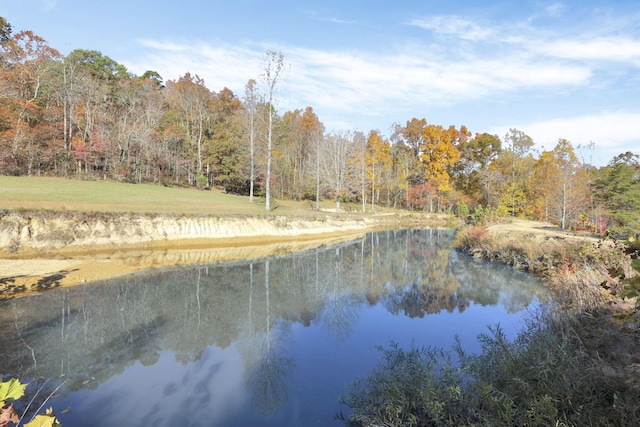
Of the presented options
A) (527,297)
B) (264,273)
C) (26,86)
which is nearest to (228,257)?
(264,273)

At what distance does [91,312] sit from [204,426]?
23.7 feet

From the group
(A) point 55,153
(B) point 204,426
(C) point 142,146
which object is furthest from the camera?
(C) point 142,146

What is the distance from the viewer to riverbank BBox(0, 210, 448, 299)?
13945mm

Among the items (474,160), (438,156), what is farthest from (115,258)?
(474,160)

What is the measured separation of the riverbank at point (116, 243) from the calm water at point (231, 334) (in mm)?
1723

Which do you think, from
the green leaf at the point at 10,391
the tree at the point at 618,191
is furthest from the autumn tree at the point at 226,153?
the green leaf at the point at 10,391

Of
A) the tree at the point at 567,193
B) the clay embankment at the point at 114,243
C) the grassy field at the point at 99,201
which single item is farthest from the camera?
the tree at the point at 567,193

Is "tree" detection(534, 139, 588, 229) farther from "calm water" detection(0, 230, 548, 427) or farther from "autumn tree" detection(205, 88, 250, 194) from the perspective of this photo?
"autumn tree" detection(205, 88, 250, 194)

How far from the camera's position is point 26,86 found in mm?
36594

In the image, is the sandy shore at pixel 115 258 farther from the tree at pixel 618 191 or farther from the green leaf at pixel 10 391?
the tree at pixel 618 191

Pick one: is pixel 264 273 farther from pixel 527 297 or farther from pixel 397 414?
pixel 397 414

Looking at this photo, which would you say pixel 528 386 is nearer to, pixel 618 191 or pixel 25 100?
pixel 618 191

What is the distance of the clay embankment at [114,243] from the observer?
1395cm

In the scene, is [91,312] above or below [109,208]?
below
